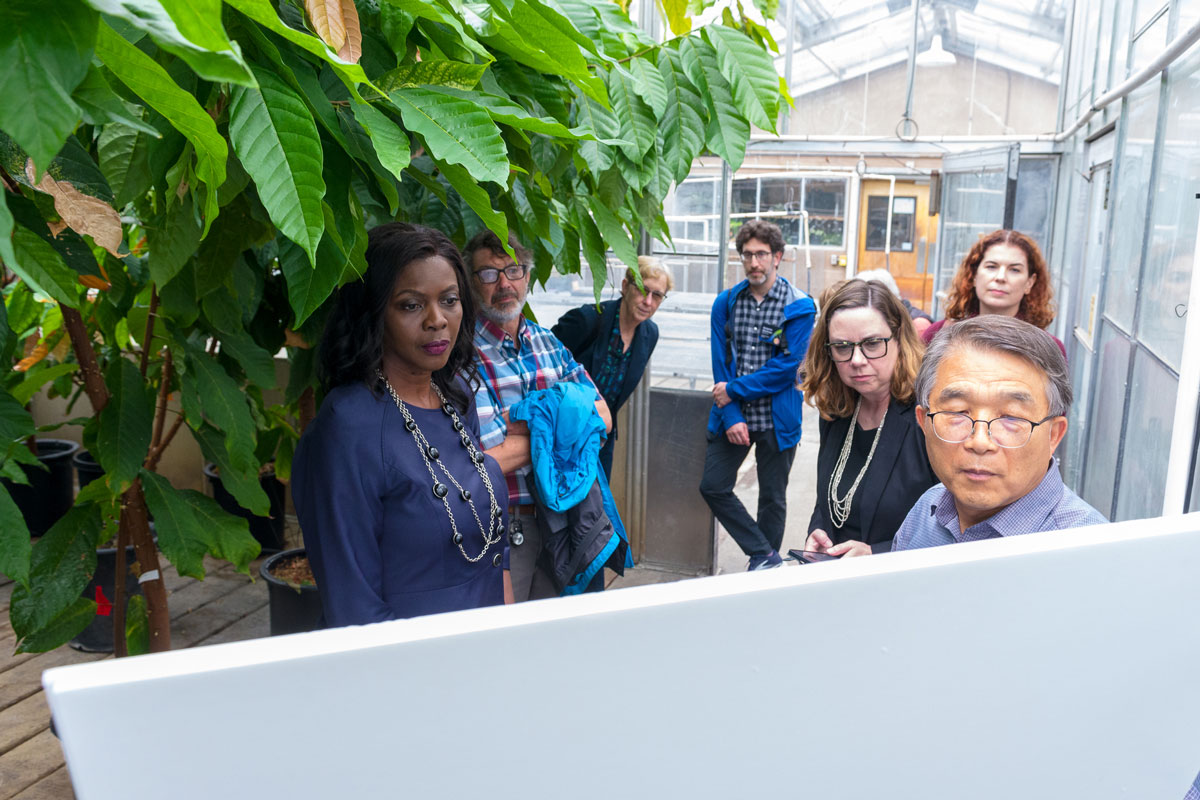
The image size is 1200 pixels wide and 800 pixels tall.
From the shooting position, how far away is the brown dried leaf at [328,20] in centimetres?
92

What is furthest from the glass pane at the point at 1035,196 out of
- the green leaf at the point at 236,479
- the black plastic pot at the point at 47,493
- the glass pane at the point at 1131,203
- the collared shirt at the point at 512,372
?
the black plastic pot at the point at 47,493

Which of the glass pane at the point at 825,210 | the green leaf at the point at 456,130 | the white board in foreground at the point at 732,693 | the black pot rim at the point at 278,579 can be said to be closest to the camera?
the white board in foreground at the point at 732,693

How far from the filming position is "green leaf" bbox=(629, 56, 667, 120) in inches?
62.0

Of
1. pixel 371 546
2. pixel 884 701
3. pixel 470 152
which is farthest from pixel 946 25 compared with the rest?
pixel 884 701

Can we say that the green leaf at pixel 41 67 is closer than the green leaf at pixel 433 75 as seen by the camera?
Yes

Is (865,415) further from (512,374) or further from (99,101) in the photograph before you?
(99,101)

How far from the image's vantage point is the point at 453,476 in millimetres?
2039

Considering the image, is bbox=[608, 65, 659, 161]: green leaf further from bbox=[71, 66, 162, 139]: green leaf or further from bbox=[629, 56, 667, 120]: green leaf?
bbox=[71, 66, 162, 139]: green leaf

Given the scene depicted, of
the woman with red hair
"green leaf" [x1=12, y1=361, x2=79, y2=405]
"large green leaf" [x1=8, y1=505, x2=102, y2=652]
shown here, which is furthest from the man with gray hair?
"green leaf" [x1=12, y1=361, x2=79, y2=405]

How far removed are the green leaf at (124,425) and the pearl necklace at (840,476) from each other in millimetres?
1603

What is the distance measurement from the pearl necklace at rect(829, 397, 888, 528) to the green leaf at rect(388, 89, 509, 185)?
4.70 ft

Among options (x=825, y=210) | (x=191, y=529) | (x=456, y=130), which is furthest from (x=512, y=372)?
(x=825, y=210)

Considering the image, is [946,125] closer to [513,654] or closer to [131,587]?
[131,587]

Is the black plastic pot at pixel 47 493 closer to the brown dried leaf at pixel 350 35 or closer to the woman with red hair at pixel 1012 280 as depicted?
the woman with red hair at pixel 1012 280
